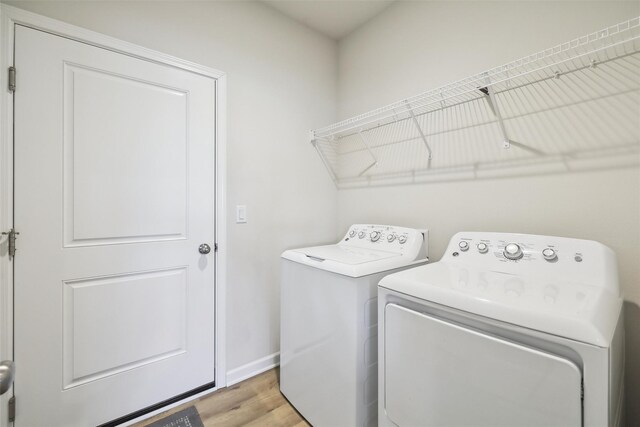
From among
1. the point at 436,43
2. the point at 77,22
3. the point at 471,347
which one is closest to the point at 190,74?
the point at 77,22

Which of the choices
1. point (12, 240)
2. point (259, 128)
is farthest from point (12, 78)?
point (259, 128)

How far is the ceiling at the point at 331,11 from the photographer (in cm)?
196

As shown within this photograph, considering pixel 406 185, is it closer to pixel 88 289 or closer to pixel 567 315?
pixel 567 315

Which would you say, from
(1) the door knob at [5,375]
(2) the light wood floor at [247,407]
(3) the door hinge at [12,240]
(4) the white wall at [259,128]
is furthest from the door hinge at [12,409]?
(1) the door knob at [5,375]

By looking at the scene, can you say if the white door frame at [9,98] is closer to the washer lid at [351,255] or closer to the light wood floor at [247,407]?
the light wood floor at [247,407]

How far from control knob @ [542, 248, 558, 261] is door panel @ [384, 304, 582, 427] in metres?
0.54

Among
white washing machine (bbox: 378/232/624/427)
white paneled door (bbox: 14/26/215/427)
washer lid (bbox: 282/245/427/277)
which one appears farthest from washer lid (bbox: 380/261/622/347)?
white paneled door (bbox: 14/26/215/427)

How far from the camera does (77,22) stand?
53.4 inches

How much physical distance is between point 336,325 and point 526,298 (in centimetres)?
78

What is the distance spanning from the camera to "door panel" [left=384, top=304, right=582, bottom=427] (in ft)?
2.41

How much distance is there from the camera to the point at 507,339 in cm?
83

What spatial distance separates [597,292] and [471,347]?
45cm

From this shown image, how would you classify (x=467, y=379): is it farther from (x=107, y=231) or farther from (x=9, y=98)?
(x=9, y=98)

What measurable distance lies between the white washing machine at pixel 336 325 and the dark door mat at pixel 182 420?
→ 1.64 ft
